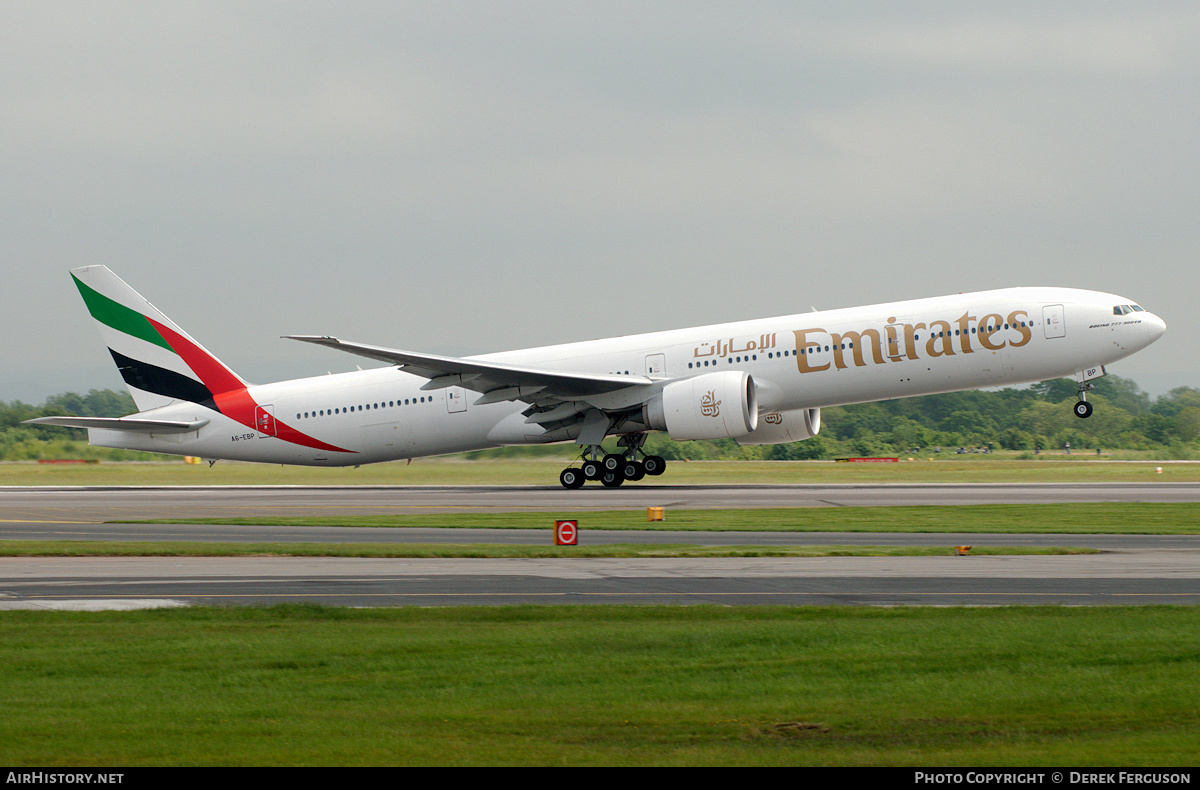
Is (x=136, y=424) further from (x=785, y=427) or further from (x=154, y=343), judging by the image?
(x=785, y=427)

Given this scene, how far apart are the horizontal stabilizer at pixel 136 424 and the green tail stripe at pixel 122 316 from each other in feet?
9.52

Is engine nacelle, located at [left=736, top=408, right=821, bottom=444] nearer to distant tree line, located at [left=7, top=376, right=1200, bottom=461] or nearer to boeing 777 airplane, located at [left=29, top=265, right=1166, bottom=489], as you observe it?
boeing 777 airplane, located at [left=29, top=265, right=1166, bottom=489]

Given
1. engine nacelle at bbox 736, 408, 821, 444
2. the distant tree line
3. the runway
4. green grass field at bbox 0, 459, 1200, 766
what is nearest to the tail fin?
the runway

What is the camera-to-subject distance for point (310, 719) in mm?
7840

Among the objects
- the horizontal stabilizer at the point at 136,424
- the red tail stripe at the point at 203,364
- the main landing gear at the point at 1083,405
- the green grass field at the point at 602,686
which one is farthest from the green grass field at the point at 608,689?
the red tail stripe at the point at 203,364

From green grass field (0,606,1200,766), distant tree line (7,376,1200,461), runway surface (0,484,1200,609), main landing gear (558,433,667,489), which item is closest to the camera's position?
green grass field (0,606,1200,766)

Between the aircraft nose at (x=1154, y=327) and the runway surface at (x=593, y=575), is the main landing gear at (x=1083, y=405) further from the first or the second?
the runway surface at (x=593, y=575)

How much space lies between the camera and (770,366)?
118 ft

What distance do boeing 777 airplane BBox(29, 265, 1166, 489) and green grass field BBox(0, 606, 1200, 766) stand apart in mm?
22520

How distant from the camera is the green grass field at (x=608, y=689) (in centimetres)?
707

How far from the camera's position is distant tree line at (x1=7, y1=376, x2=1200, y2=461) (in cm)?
6656

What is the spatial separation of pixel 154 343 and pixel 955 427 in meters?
63.8

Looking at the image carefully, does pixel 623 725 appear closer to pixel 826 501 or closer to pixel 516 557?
pixel 516 557
